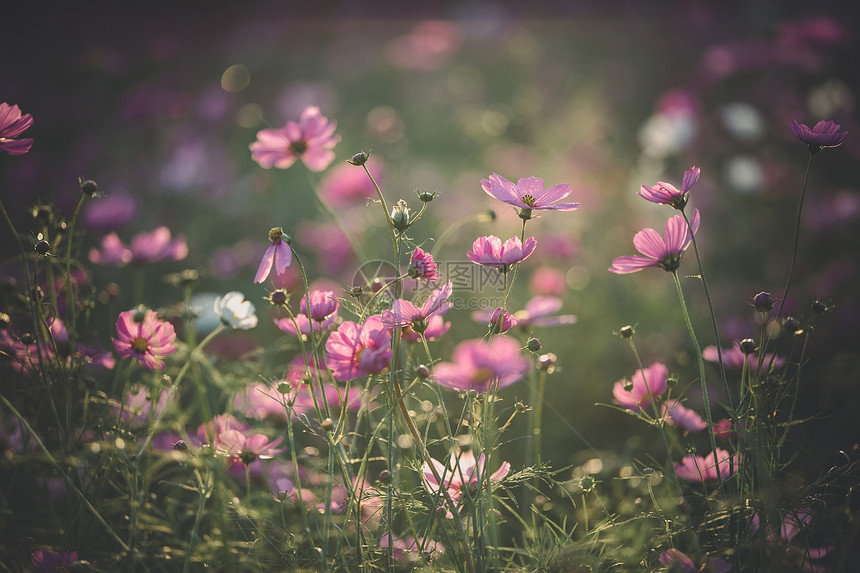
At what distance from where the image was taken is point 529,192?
0.60 m

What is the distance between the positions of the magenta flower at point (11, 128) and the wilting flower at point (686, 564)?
2.60 ft

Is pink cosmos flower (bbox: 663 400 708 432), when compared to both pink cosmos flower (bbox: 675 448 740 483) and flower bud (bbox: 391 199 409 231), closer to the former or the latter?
pink cosmos flower (bbox: 675 448 740 483)

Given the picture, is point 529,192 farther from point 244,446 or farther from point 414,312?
point 244,446

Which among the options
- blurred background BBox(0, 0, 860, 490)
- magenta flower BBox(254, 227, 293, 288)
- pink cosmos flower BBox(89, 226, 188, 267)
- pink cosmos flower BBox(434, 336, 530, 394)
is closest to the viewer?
pink cosmos flower BBox(434, 336, 530, 394)

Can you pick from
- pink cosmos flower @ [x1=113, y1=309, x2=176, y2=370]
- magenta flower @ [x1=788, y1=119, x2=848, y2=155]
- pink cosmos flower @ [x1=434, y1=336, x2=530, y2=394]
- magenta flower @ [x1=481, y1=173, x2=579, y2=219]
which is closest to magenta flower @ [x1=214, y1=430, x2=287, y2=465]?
pink cosmos flower @ [x1=113, y1=309, x2=176, y2=370]

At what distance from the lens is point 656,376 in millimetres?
666

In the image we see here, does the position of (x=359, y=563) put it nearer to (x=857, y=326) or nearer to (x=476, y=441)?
(x=476, y=441)

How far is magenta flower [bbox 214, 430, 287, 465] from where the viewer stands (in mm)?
583

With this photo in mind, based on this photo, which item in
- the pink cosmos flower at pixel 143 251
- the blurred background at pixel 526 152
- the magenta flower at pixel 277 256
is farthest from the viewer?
the blurred background at pixel 526 152

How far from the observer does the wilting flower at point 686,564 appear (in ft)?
1.69

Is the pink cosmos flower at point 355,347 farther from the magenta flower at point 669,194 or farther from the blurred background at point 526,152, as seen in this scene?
Answer: the blurred background at point 526,152

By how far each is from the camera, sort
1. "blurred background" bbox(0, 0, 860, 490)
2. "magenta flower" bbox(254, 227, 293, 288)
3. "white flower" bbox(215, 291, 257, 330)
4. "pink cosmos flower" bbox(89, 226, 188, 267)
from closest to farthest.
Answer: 1. "magenta flower" bbox(254, 227, 293, 288)
2. "white flower" bbox(215, 291, 257, 330)
3. "pink cosmos flower" bbox(89, 226, 188, 267)
4. "blurred background" bbox(0, 0, 860, 490)

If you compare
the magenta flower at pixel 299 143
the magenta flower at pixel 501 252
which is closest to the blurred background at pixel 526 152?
the magenta flower at pixel 299 143

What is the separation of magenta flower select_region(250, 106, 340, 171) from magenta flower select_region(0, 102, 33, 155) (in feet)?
0.84
